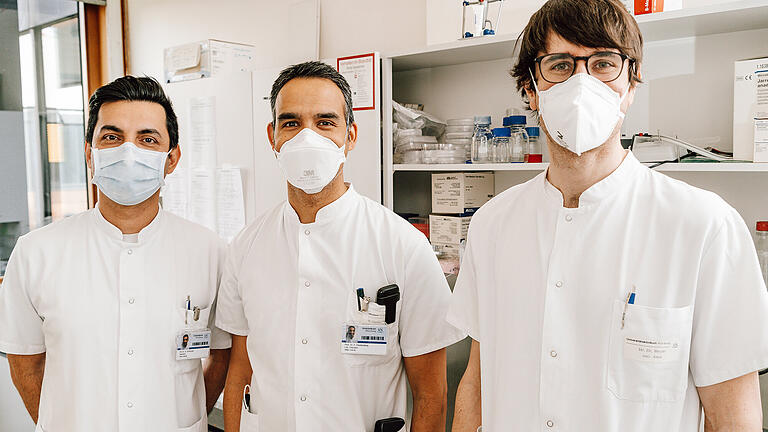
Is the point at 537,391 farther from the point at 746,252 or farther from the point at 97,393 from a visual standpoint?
the point at 97,393

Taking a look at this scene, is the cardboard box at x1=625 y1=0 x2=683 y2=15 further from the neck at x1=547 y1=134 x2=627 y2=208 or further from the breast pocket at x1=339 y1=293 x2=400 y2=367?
the breast pocket at x1=339 y1=293 x2=400 y2=367

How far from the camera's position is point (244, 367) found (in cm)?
158

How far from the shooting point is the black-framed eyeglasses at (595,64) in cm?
107

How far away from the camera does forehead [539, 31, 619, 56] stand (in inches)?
42.1

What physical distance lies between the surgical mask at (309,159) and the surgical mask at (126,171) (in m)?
0.38

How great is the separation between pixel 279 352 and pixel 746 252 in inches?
39.5

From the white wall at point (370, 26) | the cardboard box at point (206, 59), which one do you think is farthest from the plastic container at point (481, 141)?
the cardboard box at point (206, 59)

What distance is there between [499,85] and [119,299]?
166cm

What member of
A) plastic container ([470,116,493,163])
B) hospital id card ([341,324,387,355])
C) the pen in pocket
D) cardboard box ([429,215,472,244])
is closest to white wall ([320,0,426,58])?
plastic container ([470,116,493,163])

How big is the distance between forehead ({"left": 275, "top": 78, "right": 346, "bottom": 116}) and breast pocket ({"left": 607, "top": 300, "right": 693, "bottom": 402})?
807mm

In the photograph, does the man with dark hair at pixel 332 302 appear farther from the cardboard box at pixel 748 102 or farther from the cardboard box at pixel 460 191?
the cardboard box at pixel 748 102

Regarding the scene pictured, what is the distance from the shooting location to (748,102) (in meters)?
1.73

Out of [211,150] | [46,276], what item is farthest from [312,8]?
[46,276]

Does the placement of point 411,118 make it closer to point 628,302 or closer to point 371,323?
point 371,323
